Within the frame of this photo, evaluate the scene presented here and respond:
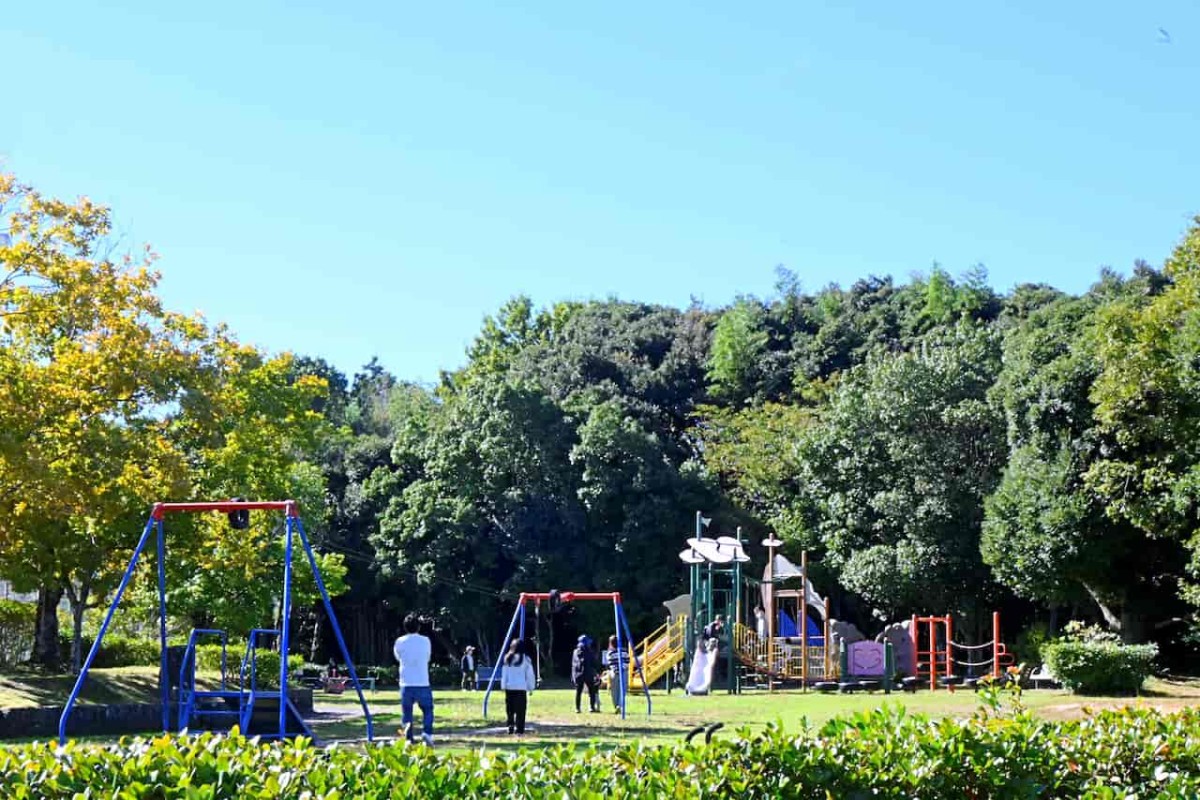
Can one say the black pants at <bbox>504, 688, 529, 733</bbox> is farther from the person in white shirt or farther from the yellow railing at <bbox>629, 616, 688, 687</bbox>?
the yellow railing at <bbox>629, 616, 688, 687</bbox>

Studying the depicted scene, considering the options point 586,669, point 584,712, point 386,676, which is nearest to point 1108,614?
point 584,712

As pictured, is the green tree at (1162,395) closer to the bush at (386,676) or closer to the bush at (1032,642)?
the bush at (1032,642)

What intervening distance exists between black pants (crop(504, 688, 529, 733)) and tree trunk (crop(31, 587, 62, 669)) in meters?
11.6

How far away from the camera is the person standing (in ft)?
56.1

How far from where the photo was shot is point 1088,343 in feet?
92.3

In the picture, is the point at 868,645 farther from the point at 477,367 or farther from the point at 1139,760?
the point at 477,367

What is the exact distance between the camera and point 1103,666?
901 inches

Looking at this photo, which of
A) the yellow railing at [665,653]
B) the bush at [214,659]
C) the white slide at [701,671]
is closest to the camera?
the bush at [214,659]

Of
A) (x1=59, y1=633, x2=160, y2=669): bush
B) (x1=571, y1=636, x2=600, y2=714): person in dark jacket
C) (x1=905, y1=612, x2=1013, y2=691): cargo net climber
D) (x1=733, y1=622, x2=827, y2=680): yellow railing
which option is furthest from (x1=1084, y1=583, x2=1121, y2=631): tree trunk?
(x1=59, y1=633, x2=160, y2=669): bush

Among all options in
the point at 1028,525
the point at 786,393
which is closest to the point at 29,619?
the point at 1028,525

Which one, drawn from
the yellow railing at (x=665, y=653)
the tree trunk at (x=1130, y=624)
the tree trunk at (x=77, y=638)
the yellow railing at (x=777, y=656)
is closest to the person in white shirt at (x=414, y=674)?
the tree trunk at (x=77, y=638)

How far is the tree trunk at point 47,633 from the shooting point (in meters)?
25.1

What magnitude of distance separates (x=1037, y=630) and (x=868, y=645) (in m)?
4.65

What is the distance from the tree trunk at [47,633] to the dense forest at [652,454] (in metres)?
0.09
